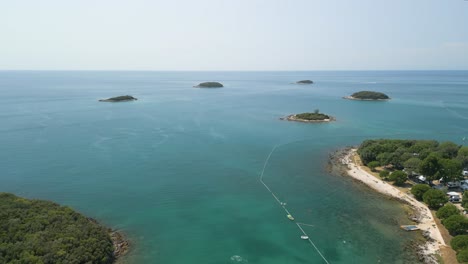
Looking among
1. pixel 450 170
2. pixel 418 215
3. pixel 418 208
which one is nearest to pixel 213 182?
pixel 418 215

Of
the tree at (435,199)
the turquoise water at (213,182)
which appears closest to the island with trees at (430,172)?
the tree at (435,199)

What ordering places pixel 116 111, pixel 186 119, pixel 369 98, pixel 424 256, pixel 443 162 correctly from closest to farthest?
pixel 424 256
pixel 443 162
pixel 186 119
pixel 116 111
pixel 369 98

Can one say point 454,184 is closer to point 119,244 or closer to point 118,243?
point 119,244

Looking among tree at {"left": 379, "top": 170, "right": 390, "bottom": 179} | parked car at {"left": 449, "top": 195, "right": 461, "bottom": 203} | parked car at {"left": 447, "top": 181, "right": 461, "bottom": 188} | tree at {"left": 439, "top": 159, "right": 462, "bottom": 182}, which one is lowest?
parked car at {"left": 449, "top": 195, "right": 461, "bottom": 203}

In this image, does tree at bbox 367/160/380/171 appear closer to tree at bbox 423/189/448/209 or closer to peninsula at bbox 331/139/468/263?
peninsula at bbox 331/139/468/263

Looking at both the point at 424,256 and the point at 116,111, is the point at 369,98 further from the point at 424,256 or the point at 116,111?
the point at 424,256

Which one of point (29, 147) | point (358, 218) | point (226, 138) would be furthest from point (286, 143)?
point (29, 147)

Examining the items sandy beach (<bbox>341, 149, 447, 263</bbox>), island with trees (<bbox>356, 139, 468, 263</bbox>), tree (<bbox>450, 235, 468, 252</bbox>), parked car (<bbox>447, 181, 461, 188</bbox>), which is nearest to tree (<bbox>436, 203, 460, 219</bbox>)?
island with trees (<bbox>356, 139, 468, 263</bbox>)

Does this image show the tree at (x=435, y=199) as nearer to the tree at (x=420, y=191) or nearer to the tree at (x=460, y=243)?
the tree at (x=420, y=191)
